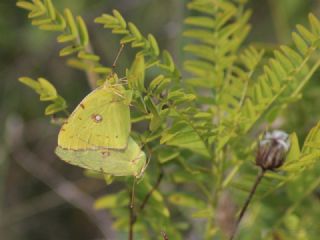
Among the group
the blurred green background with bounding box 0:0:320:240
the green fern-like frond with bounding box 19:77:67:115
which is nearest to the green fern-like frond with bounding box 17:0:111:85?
the green fern-like frond with bounding box 19:77:67:115

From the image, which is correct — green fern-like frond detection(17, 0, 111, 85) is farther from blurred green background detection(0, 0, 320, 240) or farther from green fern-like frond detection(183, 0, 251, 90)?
blurred green background detection(0, 0, 320, 240)

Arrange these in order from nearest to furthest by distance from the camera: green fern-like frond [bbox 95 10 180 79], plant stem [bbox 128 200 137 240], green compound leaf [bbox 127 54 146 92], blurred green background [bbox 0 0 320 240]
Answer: green compound leaf [bbox 127 54 146 92] < green fern-like frond [bbox 95 10 180 79] < plant stem [bbox 128 200 137 240] < blurred green background [bbox 0 0 320 240]

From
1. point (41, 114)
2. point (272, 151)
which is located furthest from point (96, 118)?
point (41, 114)

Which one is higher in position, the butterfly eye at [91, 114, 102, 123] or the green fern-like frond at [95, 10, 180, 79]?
the green fern-like frond at [95, 10, 180, 79]

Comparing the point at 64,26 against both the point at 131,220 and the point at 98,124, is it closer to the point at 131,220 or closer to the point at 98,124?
the point at 98,124

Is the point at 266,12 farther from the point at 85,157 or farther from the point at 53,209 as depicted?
the point at 85,157

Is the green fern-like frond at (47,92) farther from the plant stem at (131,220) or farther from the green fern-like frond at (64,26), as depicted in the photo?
the plant stem at (131,220)
